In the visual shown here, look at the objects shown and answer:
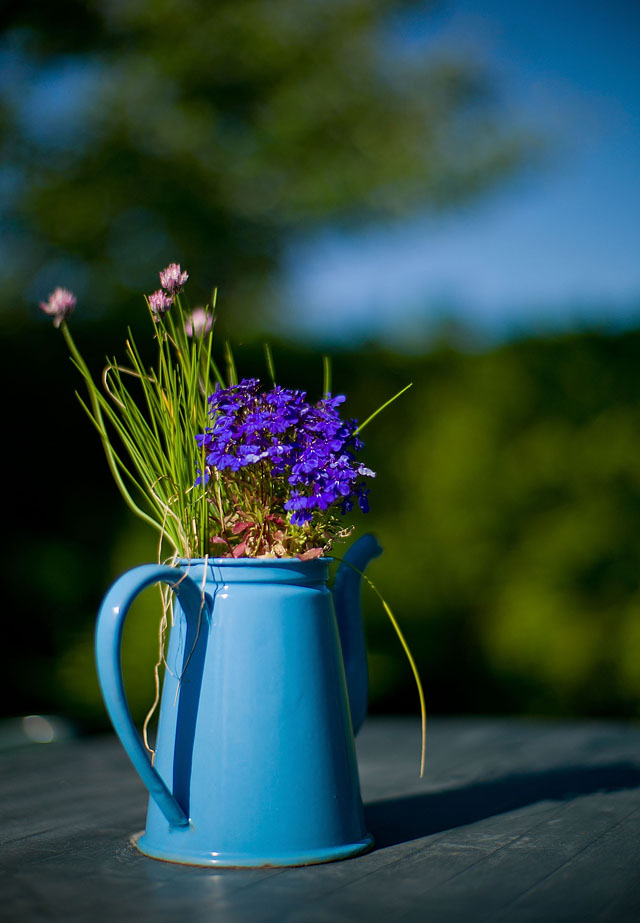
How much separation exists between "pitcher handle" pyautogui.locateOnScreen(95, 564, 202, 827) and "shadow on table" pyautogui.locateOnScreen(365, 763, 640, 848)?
0.35 meters

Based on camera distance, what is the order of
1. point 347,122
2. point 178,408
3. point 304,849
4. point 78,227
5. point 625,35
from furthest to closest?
1. point 347,122
2. point 78,227
3. point 625,35
4. point 178,408
5. point 304,849

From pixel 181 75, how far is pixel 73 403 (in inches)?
183

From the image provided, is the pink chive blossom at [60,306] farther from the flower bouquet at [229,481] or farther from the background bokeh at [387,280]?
the background bokeh at [387,280]

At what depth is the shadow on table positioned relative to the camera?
4.91 feet

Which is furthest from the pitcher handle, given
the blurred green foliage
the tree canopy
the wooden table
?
the tree canopy

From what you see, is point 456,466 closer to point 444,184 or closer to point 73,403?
point 73,403

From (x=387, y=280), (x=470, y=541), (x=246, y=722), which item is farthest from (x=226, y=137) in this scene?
(x=246, y=722)

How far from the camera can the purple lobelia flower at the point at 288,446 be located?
1301 mm

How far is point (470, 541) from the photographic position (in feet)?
11.6

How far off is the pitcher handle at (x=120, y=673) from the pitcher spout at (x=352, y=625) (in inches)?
14.0

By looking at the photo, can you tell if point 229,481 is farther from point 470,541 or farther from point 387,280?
point 387,280

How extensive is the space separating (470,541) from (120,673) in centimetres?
247

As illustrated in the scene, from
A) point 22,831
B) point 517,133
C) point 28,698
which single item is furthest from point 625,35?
point 22,831

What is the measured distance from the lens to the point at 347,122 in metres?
7.72
